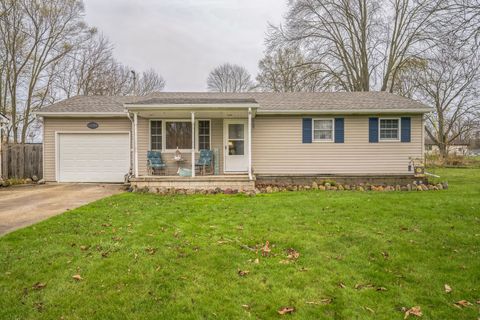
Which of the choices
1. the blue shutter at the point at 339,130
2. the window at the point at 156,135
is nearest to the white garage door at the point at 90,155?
the window at the point at 156,135

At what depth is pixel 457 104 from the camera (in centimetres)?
2359

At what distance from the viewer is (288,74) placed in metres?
23.3

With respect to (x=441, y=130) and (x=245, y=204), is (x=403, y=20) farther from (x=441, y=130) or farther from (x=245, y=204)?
(x=245, y=204)

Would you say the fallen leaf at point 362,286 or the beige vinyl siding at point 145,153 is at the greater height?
the beige vinyl siding at point 145,153

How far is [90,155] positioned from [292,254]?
33.6ft

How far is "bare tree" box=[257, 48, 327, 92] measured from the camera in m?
21.9

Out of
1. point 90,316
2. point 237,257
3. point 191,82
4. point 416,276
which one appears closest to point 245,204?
point 237,257

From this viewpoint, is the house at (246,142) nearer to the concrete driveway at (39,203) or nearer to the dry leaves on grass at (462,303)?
the concrete driveway at (39,203)

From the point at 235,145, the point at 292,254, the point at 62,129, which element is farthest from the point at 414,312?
the point at 62,129

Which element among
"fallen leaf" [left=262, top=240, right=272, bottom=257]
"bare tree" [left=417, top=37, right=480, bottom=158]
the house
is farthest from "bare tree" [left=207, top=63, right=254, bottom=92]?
"fallen leaf" [left=262, top=240, right=272, bottom=257]

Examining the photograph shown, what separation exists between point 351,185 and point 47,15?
20881 millimetres

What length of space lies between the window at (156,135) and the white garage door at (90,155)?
1.04m

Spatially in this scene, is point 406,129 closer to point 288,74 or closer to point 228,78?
point 288,74

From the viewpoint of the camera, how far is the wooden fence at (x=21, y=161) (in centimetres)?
1153
